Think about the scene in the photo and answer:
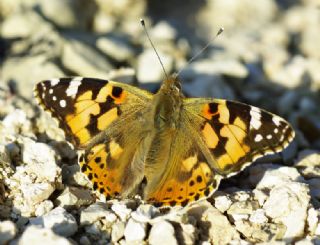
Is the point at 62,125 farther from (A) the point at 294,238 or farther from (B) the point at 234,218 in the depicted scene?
(A) the point at 294,238

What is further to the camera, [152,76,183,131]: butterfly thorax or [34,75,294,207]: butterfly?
[152,76,183,131]: butterfly thorax

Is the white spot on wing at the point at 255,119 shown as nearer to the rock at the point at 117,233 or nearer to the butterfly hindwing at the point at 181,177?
the butterfly hindwing at the point at 181,177

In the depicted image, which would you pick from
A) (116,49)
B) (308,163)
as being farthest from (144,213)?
(116,49)

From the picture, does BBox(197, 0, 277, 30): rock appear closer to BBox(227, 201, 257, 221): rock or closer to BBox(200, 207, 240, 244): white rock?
BBox(227, 201, 257, 221): rock

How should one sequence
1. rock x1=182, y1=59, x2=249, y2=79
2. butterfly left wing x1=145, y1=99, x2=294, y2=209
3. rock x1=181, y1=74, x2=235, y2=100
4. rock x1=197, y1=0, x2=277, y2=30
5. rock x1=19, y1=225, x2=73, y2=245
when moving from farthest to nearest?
rock x1=197, y1=0, x2=277, y2=30 → rock x1=182, y1=59, x2=249, y2=79 → rock x1=181, y1=74, x2=235, y2=100 → butterfly left wing x1=145, y1=99, x2=294, y2=209 → rock x1=19, y1=225, x2=73, y2=245

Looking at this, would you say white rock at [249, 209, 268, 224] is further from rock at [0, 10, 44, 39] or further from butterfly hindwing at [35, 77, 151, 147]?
rock at [0, 10, 44, 39]

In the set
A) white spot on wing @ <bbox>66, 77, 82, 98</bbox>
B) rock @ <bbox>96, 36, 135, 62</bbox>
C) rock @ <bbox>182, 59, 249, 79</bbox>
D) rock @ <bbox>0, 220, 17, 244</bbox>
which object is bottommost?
rock @ <bbox>0, 220, 17, 244</bbox>

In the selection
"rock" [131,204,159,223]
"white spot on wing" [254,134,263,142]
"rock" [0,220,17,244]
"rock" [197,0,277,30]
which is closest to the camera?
"rock" [0,220,17,244]

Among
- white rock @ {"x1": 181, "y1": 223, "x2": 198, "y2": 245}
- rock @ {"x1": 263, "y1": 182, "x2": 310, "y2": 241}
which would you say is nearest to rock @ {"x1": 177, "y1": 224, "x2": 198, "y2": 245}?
white rock @ {"x1": 181, "y1": 223, "x2": 198, "y2": 245}

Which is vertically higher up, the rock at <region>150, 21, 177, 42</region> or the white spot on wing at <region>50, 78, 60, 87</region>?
the rock at <region>150, 21, 177, 42</region>
